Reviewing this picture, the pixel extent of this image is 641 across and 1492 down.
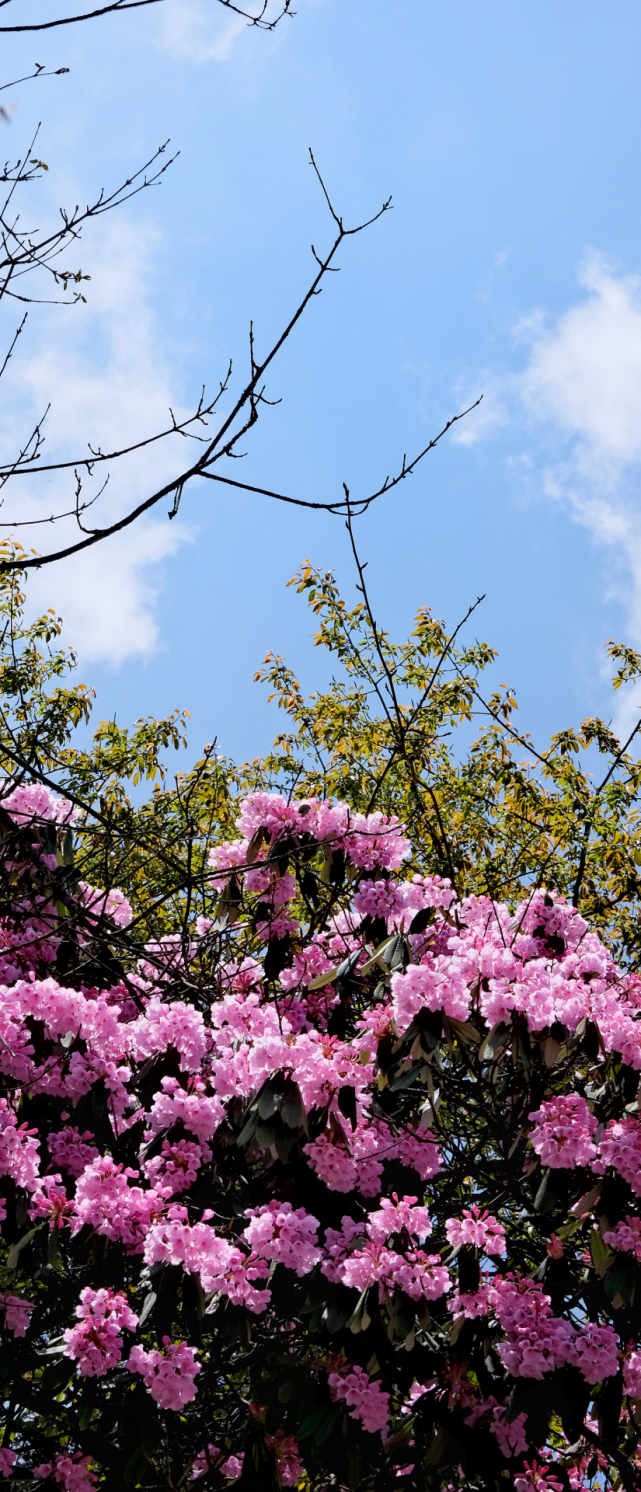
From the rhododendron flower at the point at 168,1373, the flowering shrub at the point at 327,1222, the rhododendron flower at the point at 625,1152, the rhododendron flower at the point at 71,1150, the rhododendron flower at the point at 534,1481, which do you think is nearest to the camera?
the rhododendron flower at the point at 168,1373

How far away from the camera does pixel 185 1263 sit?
2.80 metres

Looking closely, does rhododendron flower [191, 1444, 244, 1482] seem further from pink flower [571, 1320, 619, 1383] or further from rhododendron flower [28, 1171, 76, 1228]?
pink flower [571, 1320, 619, 1383]

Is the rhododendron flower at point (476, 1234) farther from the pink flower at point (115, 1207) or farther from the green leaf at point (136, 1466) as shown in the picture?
the green leaf at point (136, 1466)

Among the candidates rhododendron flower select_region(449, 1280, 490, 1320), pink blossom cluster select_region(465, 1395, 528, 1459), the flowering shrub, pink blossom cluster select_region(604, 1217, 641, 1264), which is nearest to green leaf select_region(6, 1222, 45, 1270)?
the flowering shrub

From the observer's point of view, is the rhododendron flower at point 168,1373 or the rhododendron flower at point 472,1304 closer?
the rhododendron flower at point 168,1373

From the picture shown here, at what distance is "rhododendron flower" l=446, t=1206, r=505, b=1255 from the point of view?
3041mm

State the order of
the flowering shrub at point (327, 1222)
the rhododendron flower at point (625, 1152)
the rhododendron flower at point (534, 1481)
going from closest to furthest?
1. the flowering shrub at point (327, 1222)
2. the rhododendron flower at point (534, 1481)
3. the rhododendron flower at point (625, 1152)

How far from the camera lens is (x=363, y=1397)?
280 cm

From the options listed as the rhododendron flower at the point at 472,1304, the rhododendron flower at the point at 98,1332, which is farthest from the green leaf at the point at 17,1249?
the rhododendron flower at the point at 472,1304

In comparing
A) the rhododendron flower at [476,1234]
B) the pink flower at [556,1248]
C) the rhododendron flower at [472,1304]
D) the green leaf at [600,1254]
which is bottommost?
the rhododendron flower at [472,1304]

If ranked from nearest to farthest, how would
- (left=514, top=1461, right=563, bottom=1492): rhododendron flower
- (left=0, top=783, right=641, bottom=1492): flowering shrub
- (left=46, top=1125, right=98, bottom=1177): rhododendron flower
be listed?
(left=0, top=783, right=641, bottom=1492): flowering shrub → (left=514, top=1461, right=563, bottom=1492): rhododendron flower → (left=46, top=1125, right=98, bottom=1177): rhododendron flower

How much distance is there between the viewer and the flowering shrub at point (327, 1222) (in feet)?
9.37

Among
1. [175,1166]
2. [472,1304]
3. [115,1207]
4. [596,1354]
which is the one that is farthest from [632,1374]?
[115,1207]

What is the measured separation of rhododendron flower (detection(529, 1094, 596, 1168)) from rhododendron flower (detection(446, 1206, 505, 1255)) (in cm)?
24
